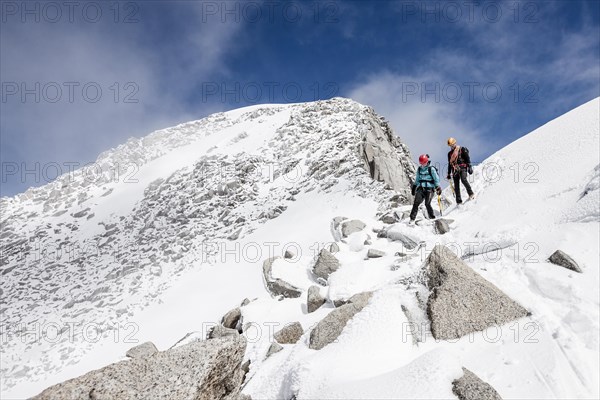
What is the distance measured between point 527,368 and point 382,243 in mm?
6759

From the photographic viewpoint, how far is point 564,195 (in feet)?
28.5

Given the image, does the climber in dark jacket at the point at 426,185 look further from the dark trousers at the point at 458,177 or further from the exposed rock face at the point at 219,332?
the exposed rock face at the point at 219,332

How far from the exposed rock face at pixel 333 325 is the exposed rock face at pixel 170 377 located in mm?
2713

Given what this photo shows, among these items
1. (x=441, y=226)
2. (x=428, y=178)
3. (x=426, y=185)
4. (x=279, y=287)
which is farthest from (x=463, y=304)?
(x=428, y=178)

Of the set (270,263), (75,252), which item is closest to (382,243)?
(270,263)

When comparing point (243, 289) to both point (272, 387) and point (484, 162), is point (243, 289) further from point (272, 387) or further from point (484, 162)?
point (484, 162)

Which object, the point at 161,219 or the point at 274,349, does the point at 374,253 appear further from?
the point at 161,219

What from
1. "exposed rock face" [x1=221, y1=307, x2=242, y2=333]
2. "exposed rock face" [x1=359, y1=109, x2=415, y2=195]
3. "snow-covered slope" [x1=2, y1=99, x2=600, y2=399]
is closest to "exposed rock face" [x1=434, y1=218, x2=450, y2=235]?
"snow-covered slope" [x1=2, y1=99, x2=600, y2=399]

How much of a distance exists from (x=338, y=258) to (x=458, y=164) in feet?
17.0

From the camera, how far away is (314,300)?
9258 mm

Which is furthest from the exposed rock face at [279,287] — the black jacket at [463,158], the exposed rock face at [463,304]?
the black jacket at [463,158]

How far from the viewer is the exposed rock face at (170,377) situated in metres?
3.03

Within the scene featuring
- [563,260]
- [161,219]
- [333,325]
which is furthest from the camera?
[161,219]

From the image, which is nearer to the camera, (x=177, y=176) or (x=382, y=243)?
(x=382, y=243)
